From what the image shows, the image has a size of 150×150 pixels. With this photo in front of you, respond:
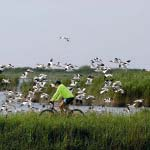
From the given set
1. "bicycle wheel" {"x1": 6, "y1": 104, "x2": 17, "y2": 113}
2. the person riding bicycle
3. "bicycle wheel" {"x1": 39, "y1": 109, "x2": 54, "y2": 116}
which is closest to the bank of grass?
"bicycle wheel" {"x1": 39, "y1": 109, "x2": 54, "y2": 116}

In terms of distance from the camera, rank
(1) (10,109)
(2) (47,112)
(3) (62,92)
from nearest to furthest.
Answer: (2) (47,112) → (1) (10,109) → (3) (62,92)

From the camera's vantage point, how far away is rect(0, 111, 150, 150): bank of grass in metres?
19.5

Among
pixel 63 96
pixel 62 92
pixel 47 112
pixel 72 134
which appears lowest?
pixel 72 134

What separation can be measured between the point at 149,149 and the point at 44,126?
9.17ft

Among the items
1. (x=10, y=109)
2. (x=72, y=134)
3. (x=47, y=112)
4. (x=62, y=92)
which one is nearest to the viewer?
(x=72, y=134)

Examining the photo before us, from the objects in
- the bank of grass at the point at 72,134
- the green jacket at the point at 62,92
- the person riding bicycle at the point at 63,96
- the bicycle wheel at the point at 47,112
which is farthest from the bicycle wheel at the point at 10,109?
the bank of grass at the point at 72,134

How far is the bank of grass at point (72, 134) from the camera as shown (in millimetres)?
19547

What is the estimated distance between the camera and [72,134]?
65.1 feet

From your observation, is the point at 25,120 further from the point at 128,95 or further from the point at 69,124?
the point at 128,95

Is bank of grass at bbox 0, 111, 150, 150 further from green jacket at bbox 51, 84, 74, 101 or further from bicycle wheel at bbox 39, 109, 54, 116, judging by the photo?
green jacket at bbox 51, 84, 74, 101

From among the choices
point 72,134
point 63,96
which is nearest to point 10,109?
point 63,96

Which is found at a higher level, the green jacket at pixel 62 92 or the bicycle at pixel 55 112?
the green jacket at pixel 62 92

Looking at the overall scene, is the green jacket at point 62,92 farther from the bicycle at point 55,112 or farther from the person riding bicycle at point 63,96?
the bicycle at point 55,112

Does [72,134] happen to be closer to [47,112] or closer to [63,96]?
[47,112]
